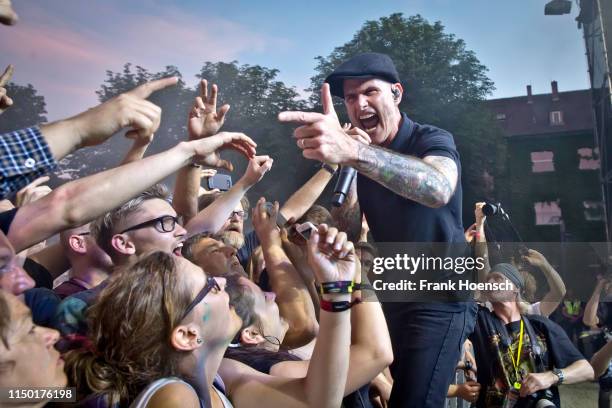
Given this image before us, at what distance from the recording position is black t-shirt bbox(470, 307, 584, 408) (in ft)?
9.50

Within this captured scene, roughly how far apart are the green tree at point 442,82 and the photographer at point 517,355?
2.77m

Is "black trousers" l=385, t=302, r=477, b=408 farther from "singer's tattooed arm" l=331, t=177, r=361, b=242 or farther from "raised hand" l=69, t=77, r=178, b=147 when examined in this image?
"raised hand" l=69, t=77, r=178, b=147

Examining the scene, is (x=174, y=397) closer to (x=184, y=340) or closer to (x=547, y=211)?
(x=184, y=340)

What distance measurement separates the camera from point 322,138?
1.62m

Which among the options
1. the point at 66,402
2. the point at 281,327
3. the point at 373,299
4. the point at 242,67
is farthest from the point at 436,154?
the point at 242,67

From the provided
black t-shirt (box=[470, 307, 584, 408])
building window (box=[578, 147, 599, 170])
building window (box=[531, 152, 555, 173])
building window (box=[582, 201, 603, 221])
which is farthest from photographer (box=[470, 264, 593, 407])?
building window (box=[578, 147, 599, 170])

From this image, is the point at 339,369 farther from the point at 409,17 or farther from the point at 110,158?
Result: the point at 409,17

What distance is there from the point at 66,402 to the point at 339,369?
619mm

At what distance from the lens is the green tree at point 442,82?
17.4 feet

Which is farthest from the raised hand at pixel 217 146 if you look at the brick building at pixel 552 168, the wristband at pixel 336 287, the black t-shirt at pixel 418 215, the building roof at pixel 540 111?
the brick building at pixel 552 168

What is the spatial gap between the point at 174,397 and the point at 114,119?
62 centimetres

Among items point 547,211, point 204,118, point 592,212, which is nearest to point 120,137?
point 204,118

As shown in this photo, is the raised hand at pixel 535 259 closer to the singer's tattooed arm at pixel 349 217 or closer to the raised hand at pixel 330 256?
the singer's tattooed arm at pixel 349 217

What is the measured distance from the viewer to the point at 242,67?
471cm
